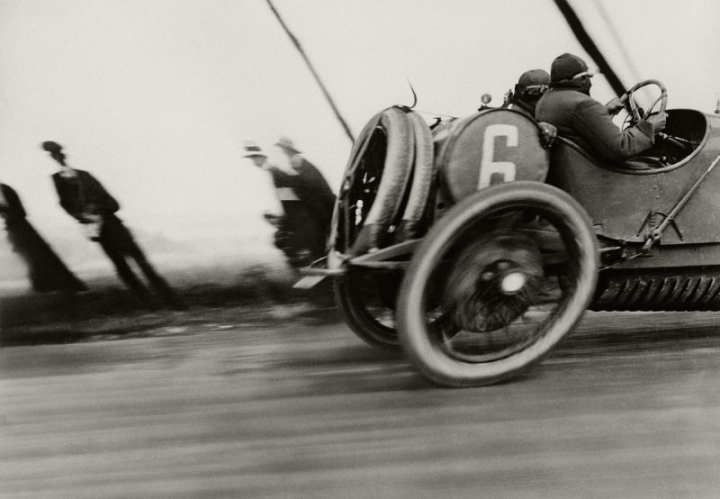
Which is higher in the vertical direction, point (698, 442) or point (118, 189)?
point (118, 189)

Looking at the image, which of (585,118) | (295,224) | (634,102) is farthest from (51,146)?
(634,102)

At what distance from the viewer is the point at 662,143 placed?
2.77 m

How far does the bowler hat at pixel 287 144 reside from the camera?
121 inches

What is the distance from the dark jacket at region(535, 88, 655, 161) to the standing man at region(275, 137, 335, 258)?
44.7 inches

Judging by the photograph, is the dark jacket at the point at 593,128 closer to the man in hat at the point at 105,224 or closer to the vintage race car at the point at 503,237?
the vintage race car at the point at 503,237

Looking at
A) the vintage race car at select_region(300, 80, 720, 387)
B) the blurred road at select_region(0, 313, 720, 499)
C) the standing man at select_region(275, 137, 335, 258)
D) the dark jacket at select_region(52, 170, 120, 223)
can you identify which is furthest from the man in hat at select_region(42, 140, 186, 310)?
the vintage race car at select_region(300, 80, 720, 387)

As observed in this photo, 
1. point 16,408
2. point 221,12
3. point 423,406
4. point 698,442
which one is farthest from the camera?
point 221,12

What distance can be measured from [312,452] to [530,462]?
61cm

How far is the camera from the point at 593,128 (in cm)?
238

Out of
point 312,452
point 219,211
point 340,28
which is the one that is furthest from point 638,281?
point 219,211

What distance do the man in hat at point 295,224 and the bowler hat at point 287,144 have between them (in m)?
0.10

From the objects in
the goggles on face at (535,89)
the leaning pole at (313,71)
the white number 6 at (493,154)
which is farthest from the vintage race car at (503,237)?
the leaning pole at (313,71)

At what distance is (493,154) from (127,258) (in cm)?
174

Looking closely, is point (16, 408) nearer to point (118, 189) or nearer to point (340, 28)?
point (118, 189)
